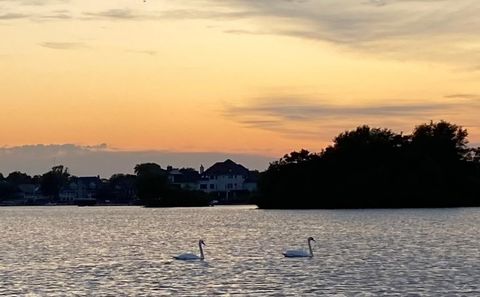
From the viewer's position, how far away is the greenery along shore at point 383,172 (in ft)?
456

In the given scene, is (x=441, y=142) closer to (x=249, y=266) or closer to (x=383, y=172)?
(x=383, y=172)

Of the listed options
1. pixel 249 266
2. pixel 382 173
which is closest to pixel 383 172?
pixel 382 173

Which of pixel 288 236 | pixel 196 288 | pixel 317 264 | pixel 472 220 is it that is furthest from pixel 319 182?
pixel 196 288

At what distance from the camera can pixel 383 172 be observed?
13938cm

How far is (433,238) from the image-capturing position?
A: 2601 inches

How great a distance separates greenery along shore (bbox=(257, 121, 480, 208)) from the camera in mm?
139000

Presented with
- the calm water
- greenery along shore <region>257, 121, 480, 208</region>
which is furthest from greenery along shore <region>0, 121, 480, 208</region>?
the calm water

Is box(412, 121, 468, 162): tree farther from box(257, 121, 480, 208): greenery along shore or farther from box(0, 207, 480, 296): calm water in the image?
box(0, 207, 480, 296): calm water

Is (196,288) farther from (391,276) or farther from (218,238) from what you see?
(218,238)

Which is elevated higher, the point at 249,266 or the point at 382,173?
the point at 382,173

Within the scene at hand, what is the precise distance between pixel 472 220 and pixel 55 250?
4815 cm

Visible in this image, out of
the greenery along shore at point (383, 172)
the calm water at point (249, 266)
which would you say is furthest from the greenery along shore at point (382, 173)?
the calm water at point (249, 266)

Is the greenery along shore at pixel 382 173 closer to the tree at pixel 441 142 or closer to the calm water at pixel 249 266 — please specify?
the tree at pixel 441 142

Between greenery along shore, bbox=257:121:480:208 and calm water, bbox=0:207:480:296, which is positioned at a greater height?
greenery along shore, bbox=257:121:480:208
